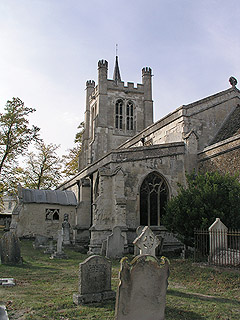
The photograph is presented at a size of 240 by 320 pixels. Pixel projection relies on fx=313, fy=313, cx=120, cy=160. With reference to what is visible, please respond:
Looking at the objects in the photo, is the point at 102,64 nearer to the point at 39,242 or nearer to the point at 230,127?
the point at 230,127

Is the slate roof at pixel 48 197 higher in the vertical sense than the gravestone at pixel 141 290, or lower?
higher

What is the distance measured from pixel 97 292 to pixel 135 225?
9297 millimetres

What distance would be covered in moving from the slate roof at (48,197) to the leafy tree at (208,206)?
13212 millimetres

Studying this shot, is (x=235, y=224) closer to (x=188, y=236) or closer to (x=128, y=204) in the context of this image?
(x=188, y=236)

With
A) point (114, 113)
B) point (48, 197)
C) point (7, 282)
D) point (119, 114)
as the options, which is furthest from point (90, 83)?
point (7, 282)

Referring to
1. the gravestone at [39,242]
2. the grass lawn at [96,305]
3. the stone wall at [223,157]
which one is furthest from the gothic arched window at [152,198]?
the gravestone at [39,242]

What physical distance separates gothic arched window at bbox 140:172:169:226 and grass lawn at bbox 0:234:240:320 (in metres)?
5.21

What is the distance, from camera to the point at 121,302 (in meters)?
4.87

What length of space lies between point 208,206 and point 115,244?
447 centimetres

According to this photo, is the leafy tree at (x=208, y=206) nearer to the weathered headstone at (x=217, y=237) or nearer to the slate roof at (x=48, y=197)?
the weathered headstone at (x=217, y=237)

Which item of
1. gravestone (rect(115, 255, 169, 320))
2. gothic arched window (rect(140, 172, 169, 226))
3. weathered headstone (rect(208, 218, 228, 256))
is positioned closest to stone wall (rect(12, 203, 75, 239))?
gothic arched window (rect(140, 172, 169, 226))

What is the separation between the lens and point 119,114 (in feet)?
123

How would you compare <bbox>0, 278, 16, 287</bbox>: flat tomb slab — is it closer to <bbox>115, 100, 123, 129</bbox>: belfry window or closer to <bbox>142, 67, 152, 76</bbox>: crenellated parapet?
<bbox>115, 100, 123, 129</bbox>: belfry window

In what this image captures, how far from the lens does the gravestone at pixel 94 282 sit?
6.78m
